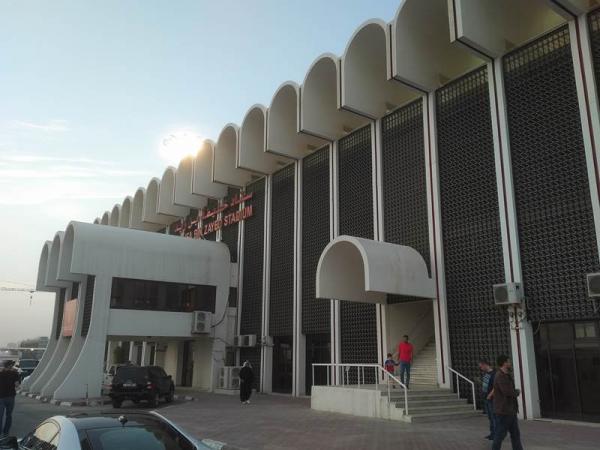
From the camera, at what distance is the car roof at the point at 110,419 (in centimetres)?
445

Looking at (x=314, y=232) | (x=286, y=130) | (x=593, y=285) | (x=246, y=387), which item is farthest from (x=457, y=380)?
(x=286, y=130)

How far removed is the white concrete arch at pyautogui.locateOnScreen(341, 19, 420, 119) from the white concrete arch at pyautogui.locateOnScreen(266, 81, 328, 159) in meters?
3.35

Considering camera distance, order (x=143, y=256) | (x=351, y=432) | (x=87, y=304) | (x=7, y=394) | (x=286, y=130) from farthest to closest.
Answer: (x=143, y=256)
(x=87, y=304)
(x=286, y=130)
(x=7, y=394)
(x=351, y=432)

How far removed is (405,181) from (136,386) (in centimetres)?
1149

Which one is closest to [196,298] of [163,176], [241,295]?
[241,295]

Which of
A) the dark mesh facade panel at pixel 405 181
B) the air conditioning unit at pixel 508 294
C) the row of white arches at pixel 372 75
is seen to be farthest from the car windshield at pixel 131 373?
the air conditioning unit at pixel 508 294

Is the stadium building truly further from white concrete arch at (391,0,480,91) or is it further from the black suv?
the black suv

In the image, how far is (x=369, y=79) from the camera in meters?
18.5

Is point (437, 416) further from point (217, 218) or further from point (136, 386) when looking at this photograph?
point (217, 218)

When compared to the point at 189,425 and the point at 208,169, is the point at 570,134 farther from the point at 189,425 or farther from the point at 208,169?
the point at 208,169

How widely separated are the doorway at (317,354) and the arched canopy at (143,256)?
657cm

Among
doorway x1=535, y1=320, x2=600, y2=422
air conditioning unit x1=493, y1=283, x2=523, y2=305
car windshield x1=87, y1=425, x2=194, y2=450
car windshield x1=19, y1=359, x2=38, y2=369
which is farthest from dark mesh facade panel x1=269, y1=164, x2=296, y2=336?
car windshield x1=19, y1=359, x2=38, y2=369

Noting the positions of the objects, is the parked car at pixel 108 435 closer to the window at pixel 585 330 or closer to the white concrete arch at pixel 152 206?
the window at pixel 585 330

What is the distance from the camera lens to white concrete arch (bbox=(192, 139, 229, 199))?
1086 inches
